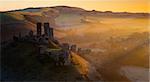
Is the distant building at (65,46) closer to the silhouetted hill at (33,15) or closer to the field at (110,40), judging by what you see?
the field at (110,40)

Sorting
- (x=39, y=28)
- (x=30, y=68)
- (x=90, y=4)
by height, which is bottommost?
(x=30, y=68)

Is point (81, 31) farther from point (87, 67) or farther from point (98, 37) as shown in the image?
point (87, 67)

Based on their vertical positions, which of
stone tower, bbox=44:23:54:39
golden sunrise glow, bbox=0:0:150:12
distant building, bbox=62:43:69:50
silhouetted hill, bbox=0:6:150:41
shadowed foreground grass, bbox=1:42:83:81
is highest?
golden sunrise glow, bbox=0:0:150:12

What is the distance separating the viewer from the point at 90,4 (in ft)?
5.91

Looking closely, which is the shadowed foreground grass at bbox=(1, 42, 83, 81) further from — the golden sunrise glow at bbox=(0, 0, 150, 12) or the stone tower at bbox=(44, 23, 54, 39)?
the golden sunrise glow at bbox=(0, 0, 150, 12)

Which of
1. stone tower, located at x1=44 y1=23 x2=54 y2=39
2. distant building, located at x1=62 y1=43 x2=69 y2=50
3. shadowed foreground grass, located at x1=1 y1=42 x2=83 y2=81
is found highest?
stone tower, located at x1=44 y1=23 x2=54 y2=39

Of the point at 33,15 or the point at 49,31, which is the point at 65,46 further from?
the point at 33,15

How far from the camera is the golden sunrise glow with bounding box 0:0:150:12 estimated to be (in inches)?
70.4

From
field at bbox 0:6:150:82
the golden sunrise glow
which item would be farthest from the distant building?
the golden sunrise glow

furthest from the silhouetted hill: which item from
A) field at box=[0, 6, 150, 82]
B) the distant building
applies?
the distant building

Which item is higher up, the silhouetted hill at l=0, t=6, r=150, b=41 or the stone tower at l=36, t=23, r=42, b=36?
the silhouetted hill at l=0, t=6, r=150, b=41

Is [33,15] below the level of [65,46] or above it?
above

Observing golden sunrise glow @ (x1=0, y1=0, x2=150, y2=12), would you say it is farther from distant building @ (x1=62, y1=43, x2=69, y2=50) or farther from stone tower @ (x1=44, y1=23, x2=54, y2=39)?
distant building @ (x1=62, y1=43, x2=69, y2=50)

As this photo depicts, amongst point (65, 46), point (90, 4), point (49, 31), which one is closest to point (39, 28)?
point (49, 31)
